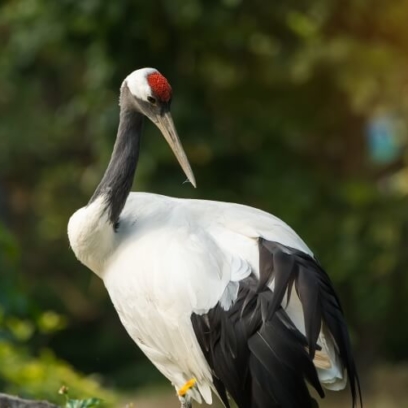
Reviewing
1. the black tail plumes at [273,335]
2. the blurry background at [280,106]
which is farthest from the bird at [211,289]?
the blurry background at [280,106]

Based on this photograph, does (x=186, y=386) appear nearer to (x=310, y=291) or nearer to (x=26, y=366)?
(x=310, y=291)

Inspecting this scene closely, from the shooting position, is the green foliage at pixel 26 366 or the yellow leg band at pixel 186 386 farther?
the green foliage at pixel 26 366

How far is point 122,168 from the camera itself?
5535 millimetres

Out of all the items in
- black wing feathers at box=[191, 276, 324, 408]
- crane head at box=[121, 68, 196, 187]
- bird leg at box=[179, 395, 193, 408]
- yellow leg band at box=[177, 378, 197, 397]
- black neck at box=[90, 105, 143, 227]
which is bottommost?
bird leg at box=[179, 395, 193, 408]

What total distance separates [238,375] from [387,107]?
686 cm

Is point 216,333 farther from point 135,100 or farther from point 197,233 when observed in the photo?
point 135,100

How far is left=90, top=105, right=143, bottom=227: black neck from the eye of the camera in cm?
545

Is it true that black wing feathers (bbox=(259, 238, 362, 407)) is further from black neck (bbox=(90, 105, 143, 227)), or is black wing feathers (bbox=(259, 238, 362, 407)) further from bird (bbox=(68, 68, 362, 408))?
black neck (bbox=(90, 105, 143, 227))

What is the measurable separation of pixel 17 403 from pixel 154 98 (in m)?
1.47

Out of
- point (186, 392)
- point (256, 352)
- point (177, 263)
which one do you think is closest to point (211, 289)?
point (177, 263)

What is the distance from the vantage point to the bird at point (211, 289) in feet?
15.8

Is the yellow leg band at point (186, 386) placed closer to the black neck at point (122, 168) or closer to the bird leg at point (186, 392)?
the bird leg at point (186, 392)

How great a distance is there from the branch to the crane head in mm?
1169

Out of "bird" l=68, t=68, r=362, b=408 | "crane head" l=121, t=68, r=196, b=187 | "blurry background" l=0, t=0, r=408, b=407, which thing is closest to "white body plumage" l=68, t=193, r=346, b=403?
"bird" l=68, t=68, r=362, b=408
